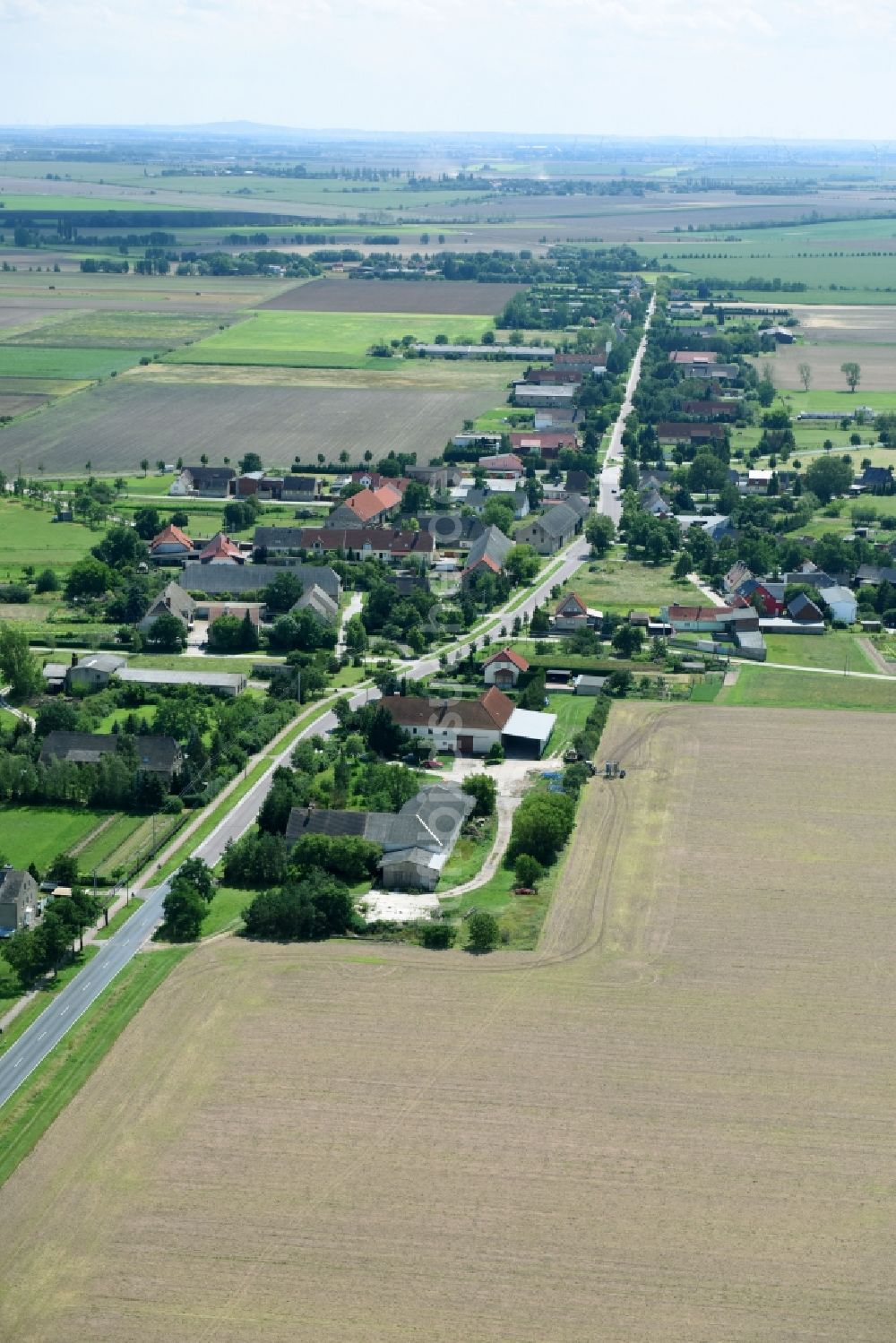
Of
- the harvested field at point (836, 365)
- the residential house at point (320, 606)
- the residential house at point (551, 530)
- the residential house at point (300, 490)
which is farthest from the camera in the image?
the harvested field at point (836, 365)

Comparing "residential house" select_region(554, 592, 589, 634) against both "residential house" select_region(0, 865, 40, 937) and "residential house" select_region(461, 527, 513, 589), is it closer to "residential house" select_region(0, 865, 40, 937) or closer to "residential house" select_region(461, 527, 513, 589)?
"residential house" select_region(461, 527, 513, 589)

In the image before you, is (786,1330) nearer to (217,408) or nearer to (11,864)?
(11,864)

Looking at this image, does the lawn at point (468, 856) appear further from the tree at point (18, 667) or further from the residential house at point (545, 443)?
the residential house at point (545, 443)

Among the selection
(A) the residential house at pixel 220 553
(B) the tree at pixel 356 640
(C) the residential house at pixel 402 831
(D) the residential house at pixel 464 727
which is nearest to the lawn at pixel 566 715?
(D) the residential house at pixel 464 727

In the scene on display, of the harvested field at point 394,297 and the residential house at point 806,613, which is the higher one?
the harvested field at point 394,297

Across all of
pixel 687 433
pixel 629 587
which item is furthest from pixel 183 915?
pixel 687 433

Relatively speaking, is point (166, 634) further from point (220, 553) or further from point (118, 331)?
point (118, 331)
